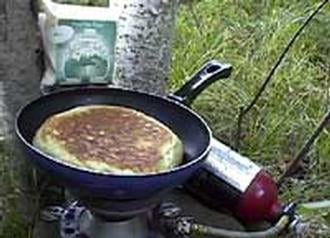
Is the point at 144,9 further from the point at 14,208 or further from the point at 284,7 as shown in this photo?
the point at 284,7

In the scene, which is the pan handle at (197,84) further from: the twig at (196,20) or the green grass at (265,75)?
the twig at (196,20)

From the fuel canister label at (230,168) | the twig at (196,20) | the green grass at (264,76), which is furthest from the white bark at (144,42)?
the twig at (196,20)

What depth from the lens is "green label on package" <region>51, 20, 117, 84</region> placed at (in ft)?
4.22

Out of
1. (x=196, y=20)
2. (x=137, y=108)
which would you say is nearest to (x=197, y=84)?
(x=137, y=108)

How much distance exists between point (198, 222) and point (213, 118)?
0.60m

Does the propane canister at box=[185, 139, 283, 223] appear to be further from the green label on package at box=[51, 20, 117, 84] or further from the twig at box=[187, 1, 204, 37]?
the twig at box=[187, 1, 204, 37]

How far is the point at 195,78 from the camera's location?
4.41 feet

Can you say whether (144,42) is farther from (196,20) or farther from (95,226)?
(196,20)

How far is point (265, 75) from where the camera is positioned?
2133 millimetres

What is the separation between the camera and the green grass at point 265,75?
189cm

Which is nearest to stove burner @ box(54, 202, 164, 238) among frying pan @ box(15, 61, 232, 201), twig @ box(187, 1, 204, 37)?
frying pan @ box(15, 61, 232, 201)

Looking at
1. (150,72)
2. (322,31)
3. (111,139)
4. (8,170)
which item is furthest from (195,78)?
(322,31)

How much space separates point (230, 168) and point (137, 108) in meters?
0.20

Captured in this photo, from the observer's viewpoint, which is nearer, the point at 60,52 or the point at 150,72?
the point at 60,52
